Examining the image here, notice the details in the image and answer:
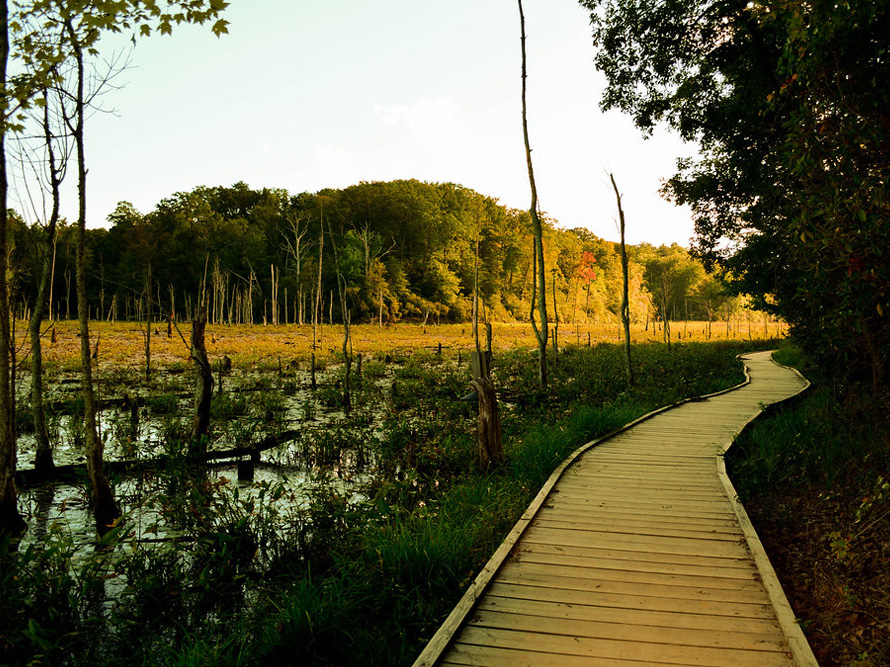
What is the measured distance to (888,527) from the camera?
4.61m

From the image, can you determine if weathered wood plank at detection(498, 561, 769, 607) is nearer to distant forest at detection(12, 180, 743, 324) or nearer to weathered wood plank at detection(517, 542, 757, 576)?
weathered wood plank at detection(517, 542, 757, 576)

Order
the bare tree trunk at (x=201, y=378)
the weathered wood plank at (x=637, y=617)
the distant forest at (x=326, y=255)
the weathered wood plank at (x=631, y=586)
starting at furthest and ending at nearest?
the distant forest at (x=326, y=255) < the bare tree trunk at (x=201, y=378) < the weathered wood plank at (x=631, y=586) < the weathered wood plank at (x=637, y=617)

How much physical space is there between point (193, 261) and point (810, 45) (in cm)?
5838

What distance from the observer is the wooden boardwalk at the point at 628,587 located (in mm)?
3227

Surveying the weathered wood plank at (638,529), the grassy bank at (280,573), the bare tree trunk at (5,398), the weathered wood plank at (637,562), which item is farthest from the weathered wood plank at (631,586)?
the bare tree trunk at (5,398)

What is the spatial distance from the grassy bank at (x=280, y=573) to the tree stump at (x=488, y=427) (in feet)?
0.80

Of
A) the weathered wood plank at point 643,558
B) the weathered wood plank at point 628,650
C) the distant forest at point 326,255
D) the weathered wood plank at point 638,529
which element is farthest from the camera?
the distant forest at point 326,255

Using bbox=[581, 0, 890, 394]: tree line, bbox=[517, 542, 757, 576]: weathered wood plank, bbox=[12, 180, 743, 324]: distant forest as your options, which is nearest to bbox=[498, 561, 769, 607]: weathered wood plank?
bbox=[517, 542, 757, 576]: weathered wood plank

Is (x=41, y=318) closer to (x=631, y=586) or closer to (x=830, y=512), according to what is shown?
(x=631, y=586)

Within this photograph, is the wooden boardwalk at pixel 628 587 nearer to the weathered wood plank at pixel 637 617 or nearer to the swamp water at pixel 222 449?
the weathered wood plank at pixel 637 617

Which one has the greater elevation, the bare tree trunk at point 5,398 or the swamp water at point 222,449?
the bare tree trunk at point 5,398

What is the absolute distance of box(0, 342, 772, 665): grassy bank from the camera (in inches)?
155

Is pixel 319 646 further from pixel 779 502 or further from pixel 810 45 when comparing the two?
pixel 810 45

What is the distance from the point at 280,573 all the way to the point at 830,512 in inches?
224
